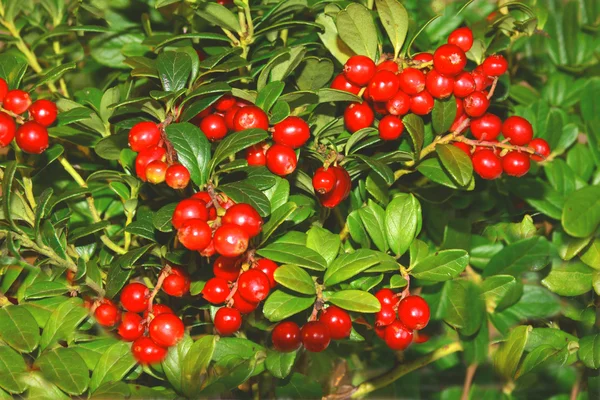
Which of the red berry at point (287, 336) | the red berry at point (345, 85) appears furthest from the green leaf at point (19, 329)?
the red berry at point (345, 85)

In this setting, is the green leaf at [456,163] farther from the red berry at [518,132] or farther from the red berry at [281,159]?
the red berry at [281,159]

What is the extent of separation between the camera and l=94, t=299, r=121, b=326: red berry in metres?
0.96

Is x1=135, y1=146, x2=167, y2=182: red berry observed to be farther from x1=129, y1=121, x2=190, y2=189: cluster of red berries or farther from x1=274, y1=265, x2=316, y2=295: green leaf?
x1=274, y1=265, x2=316, y2=295: green leaf

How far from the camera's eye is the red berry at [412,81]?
3.05 ft

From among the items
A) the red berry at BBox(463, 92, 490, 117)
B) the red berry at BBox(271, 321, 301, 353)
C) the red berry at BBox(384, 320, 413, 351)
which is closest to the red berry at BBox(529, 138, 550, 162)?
the red berry at BBox(463, 92, 490, 117)

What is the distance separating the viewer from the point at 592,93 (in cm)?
121

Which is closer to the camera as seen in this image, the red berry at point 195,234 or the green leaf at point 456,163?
the red berry at point 195,234

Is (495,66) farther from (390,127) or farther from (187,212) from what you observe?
(187,212)

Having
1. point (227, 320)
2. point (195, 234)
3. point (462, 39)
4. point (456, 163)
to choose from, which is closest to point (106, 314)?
point (227, 320)

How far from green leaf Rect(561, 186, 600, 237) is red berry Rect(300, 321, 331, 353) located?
0.38 meters

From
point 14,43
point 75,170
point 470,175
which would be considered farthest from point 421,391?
point 14,43

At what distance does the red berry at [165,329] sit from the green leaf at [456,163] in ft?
1.34

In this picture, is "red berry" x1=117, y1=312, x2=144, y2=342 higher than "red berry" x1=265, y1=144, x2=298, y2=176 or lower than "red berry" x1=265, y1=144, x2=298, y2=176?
lower

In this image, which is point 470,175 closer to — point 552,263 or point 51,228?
point 552,263
